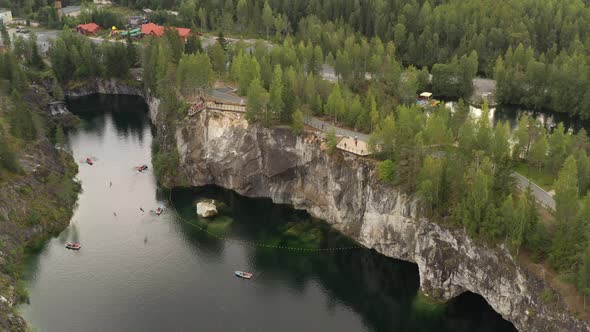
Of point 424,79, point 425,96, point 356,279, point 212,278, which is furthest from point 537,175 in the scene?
point 424,79

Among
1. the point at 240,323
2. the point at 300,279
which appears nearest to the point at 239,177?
the point at 300,279

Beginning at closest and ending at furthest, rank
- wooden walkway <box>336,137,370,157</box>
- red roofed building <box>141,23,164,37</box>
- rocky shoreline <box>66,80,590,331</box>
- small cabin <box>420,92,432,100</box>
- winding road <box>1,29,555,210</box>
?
rocky shoreline <box>66,80,590,331</box> < winding road <box>1,29,555,210</box> < wooden walkway <box>336,137,370,157</box> < small cabin <box>420,92,432,100</box> < red roofed building <box>141,23,164,37</box>

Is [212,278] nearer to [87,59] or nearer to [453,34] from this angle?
[87,59]

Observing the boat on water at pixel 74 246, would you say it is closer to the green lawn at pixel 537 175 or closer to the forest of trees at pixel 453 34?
the forest of trees at pixel 453 34

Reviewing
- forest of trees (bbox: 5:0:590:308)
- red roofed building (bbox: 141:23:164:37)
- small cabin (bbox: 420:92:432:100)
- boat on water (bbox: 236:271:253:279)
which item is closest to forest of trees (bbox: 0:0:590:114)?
forest of trees (bbox: 5:0:590:308)

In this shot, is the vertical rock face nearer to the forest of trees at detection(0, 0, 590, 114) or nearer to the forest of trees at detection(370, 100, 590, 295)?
the forest of trees at detection(370, 100, 590, 295)

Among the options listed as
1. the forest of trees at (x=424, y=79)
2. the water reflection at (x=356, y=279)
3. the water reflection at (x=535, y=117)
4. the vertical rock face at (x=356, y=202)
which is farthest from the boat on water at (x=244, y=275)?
the water reflection at (x=535, y=117)
